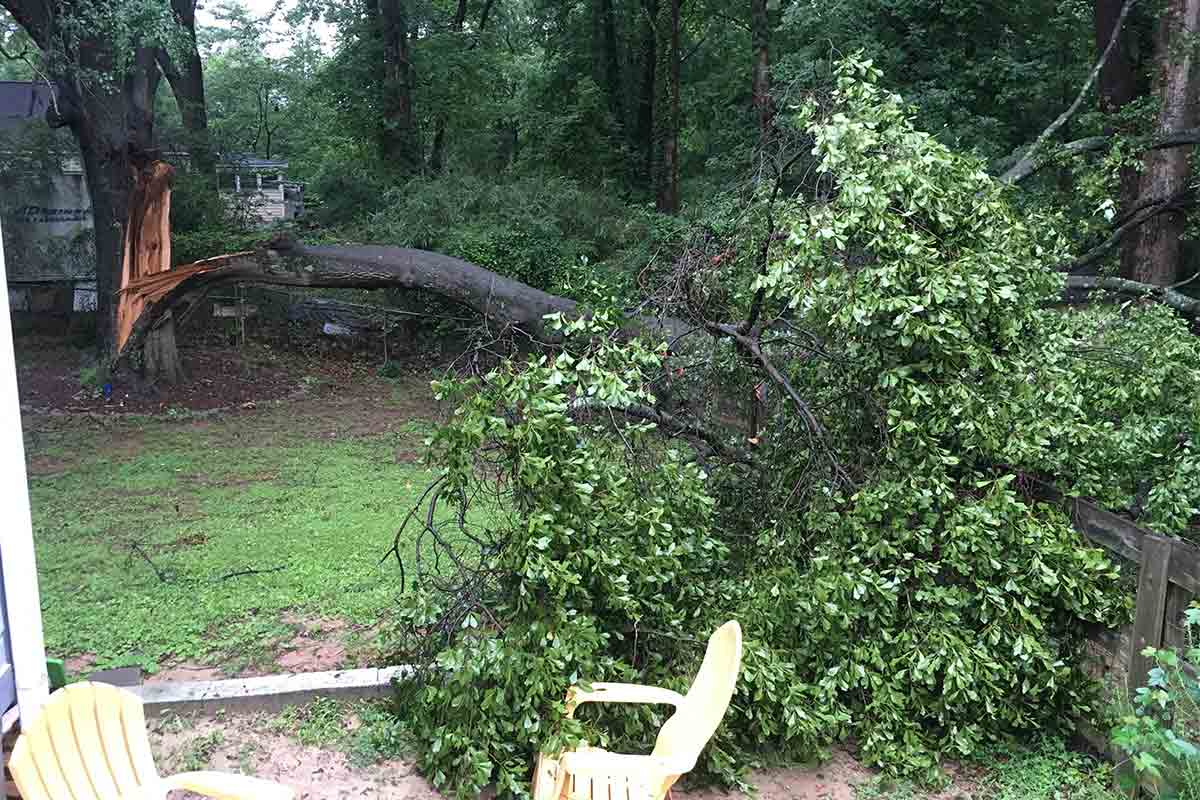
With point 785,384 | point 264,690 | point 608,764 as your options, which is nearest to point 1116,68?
point 785,384

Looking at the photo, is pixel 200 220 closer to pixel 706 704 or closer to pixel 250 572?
pixel 250 572

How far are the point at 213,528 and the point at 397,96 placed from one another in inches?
450

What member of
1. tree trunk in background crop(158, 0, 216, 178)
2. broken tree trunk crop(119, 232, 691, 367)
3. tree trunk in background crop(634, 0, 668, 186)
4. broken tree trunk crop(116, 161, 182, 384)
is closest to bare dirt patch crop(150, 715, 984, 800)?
broken tree trunk crop(119, 232, 691, 367)

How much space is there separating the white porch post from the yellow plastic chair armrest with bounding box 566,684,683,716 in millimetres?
1776

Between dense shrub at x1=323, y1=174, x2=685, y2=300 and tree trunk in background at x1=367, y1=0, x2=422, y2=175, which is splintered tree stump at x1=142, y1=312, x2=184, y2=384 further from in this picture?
tree trunk in background at x1=367, y1=0, x2=422, y2=175

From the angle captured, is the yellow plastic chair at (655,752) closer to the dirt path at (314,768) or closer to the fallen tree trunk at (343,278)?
the dirt path at (314,768)

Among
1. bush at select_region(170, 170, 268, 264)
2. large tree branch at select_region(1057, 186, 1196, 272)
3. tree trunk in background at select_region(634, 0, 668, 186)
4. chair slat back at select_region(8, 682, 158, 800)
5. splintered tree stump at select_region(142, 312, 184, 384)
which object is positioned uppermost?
tree trunk in background at select_region(634, 0, 668, 186)

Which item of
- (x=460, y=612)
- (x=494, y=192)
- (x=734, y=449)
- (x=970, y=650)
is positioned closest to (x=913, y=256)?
(x=734, y=449)

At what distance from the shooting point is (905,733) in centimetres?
392

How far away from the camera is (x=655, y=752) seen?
3.32m

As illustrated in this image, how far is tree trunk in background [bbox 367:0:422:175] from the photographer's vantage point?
16047mm

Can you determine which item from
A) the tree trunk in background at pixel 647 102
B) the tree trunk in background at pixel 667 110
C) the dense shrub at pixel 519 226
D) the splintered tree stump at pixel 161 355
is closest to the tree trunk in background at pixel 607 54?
the tree trunk in background at pixel 647 102

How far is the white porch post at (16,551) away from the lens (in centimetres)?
270

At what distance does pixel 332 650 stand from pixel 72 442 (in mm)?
6347
